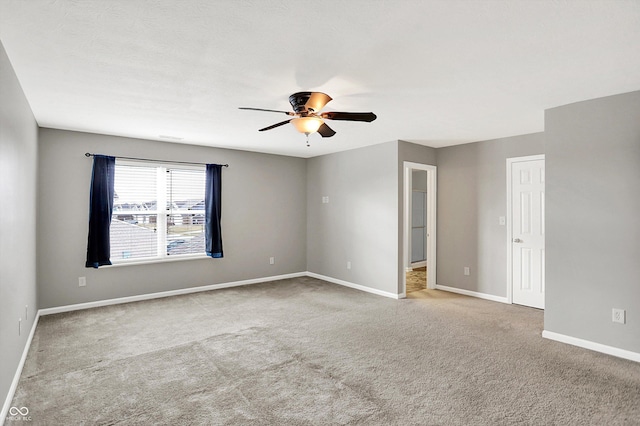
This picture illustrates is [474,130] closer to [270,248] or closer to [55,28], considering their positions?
[270,248]

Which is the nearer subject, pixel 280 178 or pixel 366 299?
pixel 366 299

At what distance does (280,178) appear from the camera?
6762 mm

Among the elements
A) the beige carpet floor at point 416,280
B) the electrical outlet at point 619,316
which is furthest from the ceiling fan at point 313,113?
the beige carpet floor at point 416,280

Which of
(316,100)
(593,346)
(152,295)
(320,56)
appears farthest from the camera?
(152,295)

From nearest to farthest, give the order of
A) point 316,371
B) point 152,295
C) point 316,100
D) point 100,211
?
1. point 316,371
2. point 316,100
3. point 100,211
4. point 152,295

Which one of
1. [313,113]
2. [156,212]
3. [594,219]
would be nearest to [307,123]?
[313,113]

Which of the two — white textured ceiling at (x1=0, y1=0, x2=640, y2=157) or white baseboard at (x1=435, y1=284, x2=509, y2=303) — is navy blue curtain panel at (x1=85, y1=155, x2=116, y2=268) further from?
white baseboard at (x1=435, y1=284, x2=509, y2=303)

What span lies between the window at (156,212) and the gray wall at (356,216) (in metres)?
2.18

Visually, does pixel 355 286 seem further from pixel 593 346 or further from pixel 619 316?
pixel 619 316

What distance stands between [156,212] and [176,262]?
860 millimetres

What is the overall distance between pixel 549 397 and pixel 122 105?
4532mm

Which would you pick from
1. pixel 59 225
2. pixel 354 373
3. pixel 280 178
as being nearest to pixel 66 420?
pixel 354 373

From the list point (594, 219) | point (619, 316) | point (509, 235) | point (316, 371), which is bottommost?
point (316, 371)

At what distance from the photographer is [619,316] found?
320 cm
